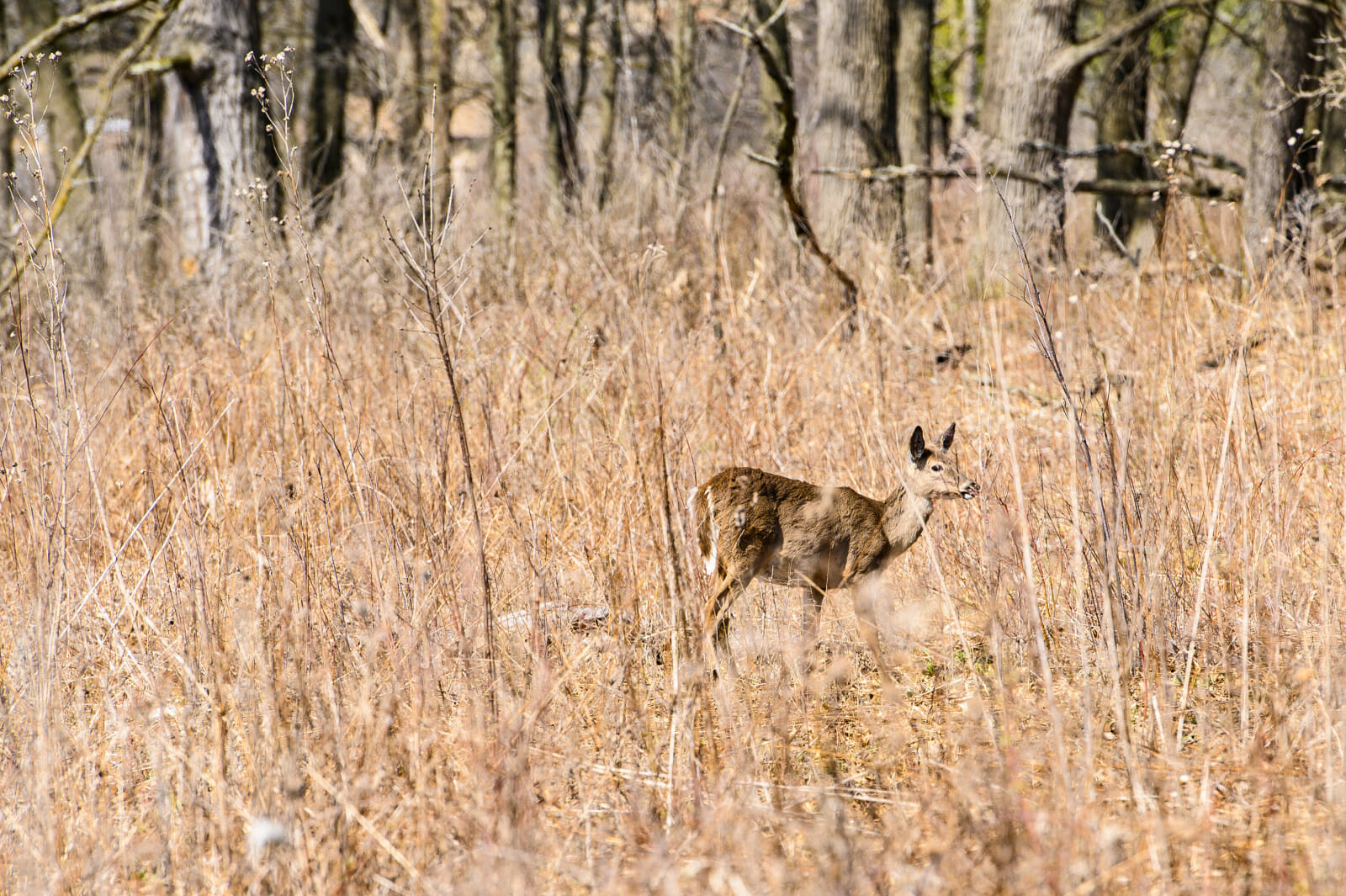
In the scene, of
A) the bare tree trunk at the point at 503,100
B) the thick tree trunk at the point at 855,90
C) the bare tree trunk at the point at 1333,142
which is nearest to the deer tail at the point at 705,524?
the thick tree trunk at the point at 855,90

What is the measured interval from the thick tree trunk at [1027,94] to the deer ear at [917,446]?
17.9 feet

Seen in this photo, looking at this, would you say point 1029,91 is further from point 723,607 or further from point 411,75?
point 411,75

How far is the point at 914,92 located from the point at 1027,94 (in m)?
4.77

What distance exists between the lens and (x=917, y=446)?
3723 millimetres

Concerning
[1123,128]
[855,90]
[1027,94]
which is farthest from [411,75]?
[1027,94]

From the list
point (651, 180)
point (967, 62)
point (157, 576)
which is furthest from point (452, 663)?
point (967, 62)

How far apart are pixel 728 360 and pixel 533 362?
1044 millimetres

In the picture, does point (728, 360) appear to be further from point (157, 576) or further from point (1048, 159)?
point (1048, 159)

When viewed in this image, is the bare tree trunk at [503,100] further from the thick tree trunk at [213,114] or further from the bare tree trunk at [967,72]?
the bare tree trunk at [967,72]

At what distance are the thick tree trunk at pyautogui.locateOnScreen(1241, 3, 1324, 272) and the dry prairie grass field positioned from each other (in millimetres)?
2460

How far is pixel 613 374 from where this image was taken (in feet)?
17.6

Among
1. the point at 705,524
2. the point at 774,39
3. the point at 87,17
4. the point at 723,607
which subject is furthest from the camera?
the point at 774,39

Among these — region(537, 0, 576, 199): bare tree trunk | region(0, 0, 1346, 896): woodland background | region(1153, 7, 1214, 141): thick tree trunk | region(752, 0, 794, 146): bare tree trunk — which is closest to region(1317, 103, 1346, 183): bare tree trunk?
region(1153, 7, 1214, 141): thick tree trunk

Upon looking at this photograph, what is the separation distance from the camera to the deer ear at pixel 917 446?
3682 mm
